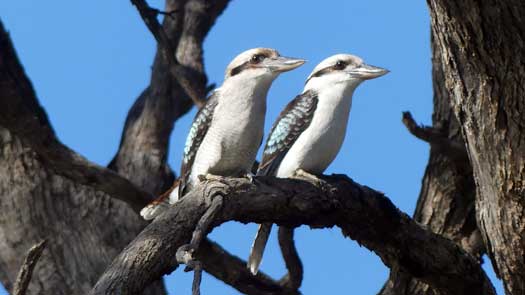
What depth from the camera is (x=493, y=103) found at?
4.77 meters

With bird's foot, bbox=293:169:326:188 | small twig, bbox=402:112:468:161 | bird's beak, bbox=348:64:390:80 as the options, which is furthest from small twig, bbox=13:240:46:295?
bird's beak, bbox=348:64:390:80

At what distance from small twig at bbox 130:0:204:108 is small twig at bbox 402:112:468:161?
4.85 ft

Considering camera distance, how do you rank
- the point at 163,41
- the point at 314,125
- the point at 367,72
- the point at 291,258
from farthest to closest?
the point at 163,41 → the point at 291,258 → the point at 367,72 → the point at 314,125

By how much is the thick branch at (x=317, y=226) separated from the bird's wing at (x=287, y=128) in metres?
0.70

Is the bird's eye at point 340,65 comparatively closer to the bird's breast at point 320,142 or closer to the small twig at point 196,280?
the bird's breast at point 320,142

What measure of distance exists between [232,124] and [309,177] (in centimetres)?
46

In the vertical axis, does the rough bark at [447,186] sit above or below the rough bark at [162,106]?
below

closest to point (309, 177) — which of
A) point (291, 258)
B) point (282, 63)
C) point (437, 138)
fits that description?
point (282, 63)

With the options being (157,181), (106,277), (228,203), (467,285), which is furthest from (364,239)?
(157,181)

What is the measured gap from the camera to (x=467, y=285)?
220 inches

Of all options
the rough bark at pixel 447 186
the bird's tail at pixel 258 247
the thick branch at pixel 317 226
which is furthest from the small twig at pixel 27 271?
the rough bark at pixel 447 186

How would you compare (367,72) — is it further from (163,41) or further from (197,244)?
(197,244)

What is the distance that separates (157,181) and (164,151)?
28 centimetres

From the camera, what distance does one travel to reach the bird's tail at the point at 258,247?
5902 millimetres
